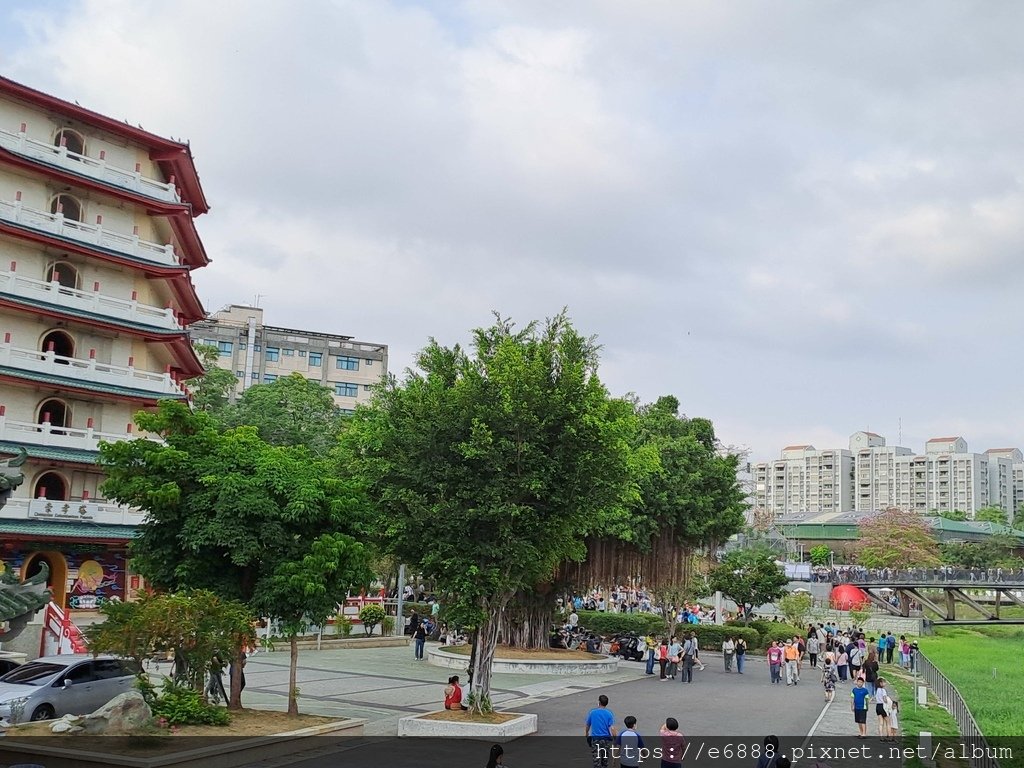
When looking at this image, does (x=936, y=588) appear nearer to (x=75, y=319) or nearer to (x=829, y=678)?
(x=829, y=678)

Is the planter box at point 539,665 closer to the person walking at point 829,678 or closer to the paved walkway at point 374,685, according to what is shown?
the paved walkway at point 374,685

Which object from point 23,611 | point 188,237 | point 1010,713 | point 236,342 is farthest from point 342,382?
point 23,611

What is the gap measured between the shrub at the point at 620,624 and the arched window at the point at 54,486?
78.4 ft

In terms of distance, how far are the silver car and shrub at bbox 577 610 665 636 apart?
2791 cm

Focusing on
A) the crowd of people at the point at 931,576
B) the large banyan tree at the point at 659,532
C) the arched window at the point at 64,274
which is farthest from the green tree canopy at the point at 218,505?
the crowd of people at the point at 931,576

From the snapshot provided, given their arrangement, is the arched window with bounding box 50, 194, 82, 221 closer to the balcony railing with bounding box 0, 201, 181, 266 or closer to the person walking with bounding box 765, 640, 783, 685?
the balcony railing with bounding box 0, 201, 181, 266

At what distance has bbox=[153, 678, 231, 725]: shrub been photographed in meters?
17.6

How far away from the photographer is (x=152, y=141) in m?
37.3

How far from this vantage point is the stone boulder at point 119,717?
→ 1658 cm

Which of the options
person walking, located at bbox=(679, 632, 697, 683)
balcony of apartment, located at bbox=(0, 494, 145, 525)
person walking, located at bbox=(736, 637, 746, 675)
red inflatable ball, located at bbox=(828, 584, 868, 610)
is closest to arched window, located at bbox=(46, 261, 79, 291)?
balcony of apartment, located at bbox=(0, 494, 145, 525)

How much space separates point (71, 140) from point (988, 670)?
4537 centimetres

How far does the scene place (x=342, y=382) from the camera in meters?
90.6

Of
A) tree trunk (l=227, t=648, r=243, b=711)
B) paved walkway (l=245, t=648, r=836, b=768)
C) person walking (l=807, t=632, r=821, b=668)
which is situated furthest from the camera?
person walking (l=807, t=632, r=821, b=668)

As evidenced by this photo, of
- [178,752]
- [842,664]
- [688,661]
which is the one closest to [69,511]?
[178,752]
